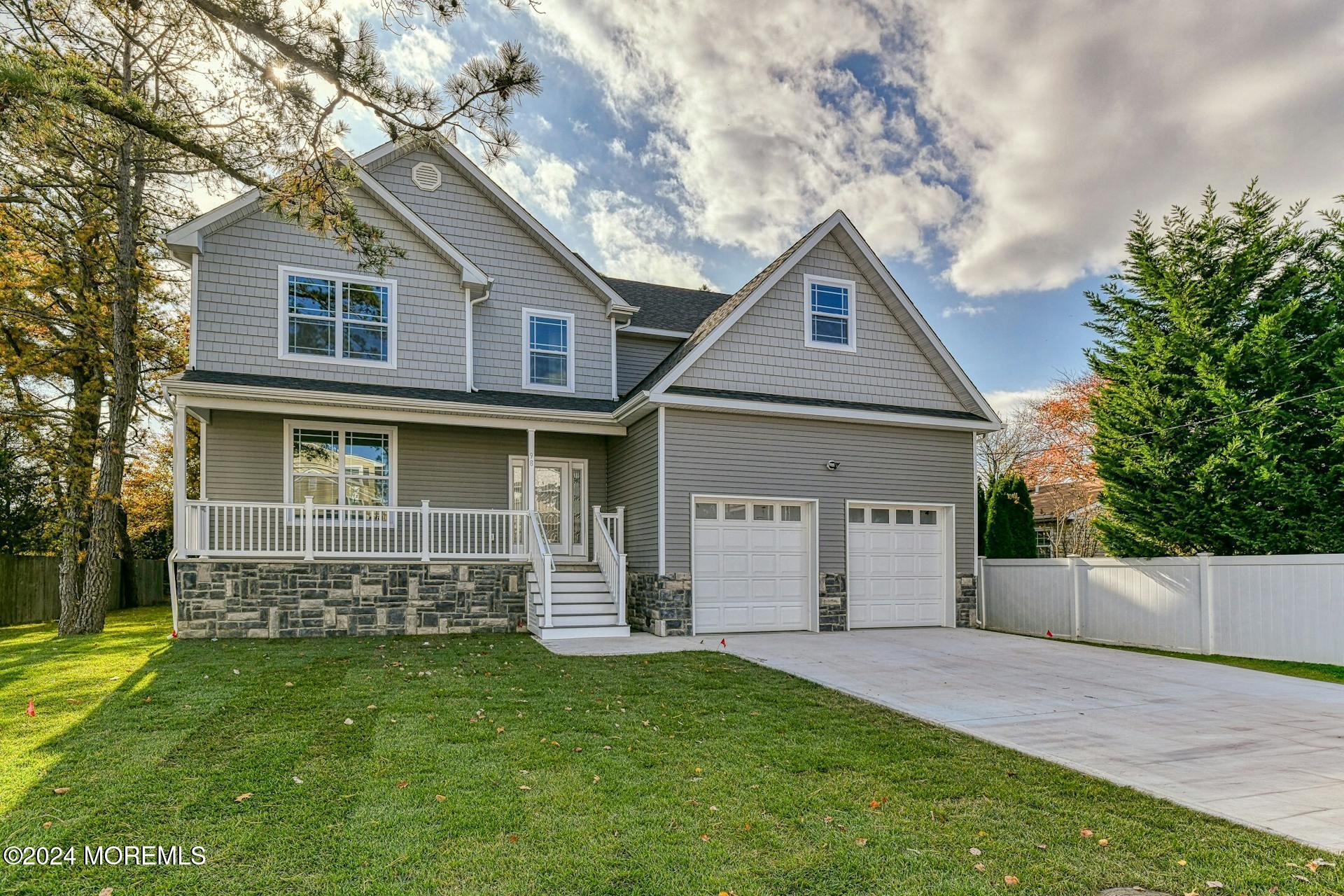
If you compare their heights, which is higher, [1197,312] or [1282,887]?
[1197,312]

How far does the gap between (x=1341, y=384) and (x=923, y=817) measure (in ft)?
33.4

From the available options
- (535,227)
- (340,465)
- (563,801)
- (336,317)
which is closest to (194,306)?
(336,317)

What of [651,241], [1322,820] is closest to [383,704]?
[1322,820]

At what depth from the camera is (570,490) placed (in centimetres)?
1395

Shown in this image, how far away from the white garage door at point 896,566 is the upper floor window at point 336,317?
8882mm

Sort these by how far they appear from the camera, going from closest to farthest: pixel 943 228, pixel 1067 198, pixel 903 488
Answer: pixel 903 488 → pixel 1067 198 → pixel 943 228

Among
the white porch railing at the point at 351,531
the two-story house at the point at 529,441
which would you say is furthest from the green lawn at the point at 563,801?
the two-story house at the point at 529,441

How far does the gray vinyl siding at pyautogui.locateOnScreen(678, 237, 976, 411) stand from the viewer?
490 inches

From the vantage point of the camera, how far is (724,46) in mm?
11219

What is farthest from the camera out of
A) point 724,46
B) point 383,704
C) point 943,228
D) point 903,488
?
point 943,228

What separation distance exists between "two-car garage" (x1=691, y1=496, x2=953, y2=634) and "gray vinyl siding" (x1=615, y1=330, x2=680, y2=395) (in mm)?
4130

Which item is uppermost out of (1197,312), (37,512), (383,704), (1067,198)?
(1067,198)

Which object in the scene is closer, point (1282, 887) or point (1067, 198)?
point (1282, 887)

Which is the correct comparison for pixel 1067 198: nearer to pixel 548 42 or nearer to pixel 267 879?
pixel 548 42
